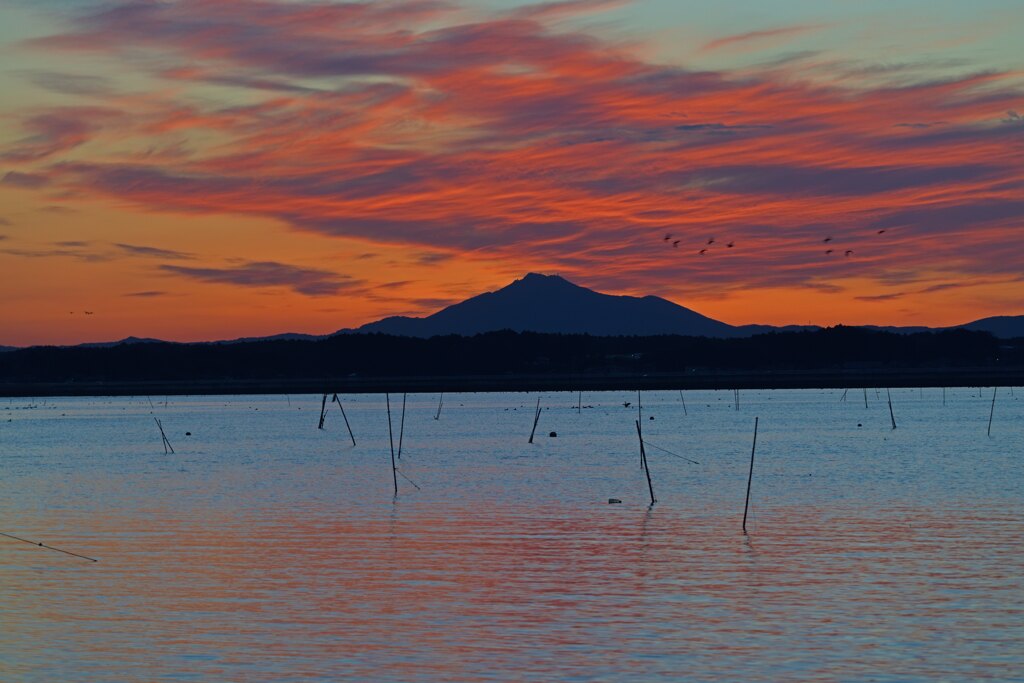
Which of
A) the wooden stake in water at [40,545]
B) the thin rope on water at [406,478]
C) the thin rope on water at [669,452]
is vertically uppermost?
the thin rope on water at [669,452]

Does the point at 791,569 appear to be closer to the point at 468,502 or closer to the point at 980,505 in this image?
the point at 980,505

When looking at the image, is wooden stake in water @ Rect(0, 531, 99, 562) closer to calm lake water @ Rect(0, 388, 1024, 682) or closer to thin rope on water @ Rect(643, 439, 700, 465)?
calm lake water @ Rect(0, 388, 1024, 682)

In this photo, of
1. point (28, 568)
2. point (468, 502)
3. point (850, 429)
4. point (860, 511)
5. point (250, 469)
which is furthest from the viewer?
point (850, 429)

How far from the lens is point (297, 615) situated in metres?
22.4

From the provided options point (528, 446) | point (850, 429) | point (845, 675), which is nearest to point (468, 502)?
point (845, 675)

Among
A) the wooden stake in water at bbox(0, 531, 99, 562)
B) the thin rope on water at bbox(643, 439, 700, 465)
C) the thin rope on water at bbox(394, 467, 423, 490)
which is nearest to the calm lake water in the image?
the wooden stake in water at bbox(0, 531, 99, 562)

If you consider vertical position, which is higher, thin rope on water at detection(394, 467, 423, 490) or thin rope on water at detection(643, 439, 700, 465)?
thin rope on water at detection(643, 439, 700, 465)

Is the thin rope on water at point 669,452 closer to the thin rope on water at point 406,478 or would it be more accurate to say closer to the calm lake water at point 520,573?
the calm lake water at point 520,573

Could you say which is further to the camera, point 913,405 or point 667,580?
point 913,405

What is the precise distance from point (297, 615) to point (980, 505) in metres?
22.9

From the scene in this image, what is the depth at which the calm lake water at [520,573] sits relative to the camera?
18.9 meters

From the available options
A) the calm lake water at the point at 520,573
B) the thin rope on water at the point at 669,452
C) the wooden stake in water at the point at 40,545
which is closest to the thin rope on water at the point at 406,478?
the calm lake water at the point at 520,573

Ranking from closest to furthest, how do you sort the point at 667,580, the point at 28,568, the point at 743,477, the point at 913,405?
the point at 667,580 → the point at 28,568 → the point at 743,477 → the point at 913,405

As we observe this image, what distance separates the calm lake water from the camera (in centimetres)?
1886
